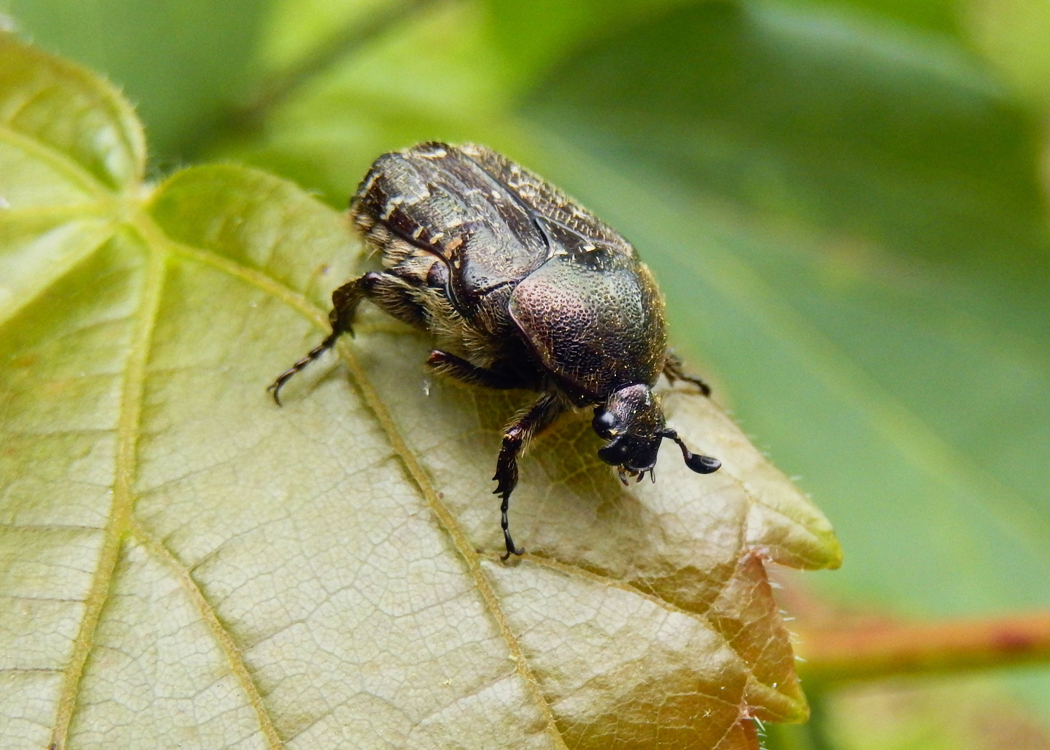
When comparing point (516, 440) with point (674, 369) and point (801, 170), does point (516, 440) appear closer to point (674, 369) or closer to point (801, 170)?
point (674, 369)

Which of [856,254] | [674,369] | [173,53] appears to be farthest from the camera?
[856,254]

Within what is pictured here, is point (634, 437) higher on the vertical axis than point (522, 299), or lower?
lower

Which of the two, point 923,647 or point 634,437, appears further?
point 923,647

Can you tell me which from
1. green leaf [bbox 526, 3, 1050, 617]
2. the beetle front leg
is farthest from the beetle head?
green leaf [bbox 526, 3, 1050, 617]

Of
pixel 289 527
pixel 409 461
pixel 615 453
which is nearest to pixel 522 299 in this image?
pixel 615 453

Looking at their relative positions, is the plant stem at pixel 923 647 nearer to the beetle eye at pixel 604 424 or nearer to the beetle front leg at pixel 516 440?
the beetle eye at pixel 604 424

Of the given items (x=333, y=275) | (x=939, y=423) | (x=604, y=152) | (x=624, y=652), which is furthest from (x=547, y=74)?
(x=624, y=652)

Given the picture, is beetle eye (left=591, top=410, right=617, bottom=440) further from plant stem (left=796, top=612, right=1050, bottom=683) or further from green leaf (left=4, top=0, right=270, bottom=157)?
green leaf (left=4, top=0, right=270, bottom=157)

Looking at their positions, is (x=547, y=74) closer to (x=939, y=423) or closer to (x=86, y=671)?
(x=939, y=423)
